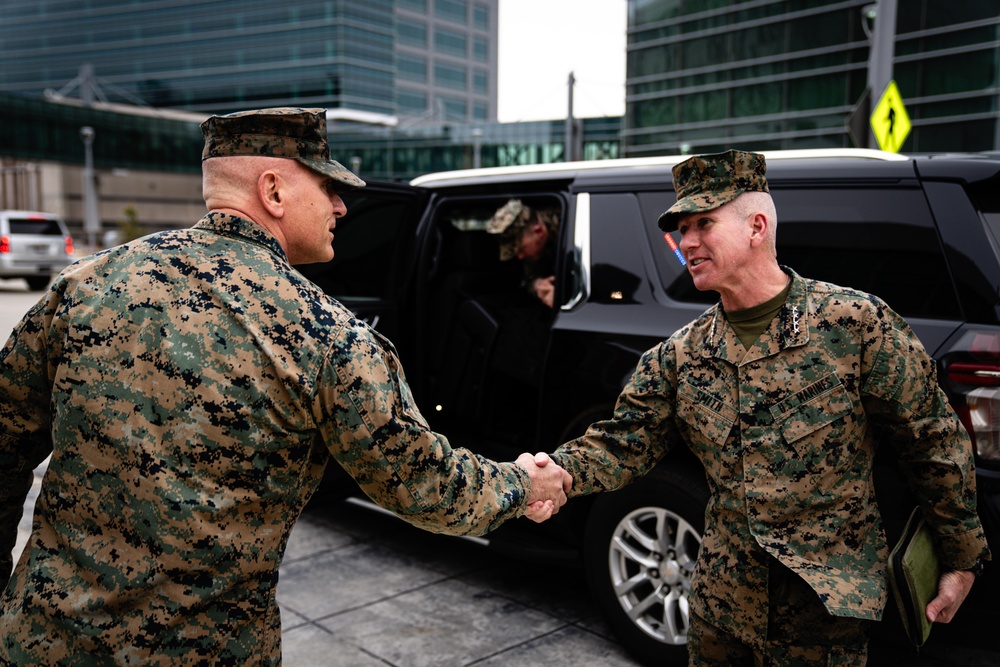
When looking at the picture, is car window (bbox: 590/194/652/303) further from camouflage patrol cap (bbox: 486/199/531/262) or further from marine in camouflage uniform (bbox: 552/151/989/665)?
marine in camouflage uniform (bbox: 552/151/989/665)

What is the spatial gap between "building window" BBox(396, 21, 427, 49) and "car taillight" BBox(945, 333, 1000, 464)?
395 ft

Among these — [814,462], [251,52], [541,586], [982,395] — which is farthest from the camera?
[251,52]

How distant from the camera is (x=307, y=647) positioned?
3662 millimetres

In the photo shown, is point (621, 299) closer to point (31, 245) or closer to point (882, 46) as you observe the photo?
point (882, 46)

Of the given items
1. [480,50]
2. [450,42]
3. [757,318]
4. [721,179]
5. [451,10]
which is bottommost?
[757,318]

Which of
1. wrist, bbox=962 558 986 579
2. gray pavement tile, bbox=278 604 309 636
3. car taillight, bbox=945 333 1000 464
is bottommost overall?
gray pavement tile, bbox=278 604 309 636

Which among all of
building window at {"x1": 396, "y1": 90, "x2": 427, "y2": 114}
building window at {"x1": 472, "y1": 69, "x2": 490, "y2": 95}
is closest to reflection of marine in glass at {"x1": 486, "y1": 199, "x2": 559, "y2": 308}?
building window at {"x1": 396, "y1": 90, "x2": 427, "y2": 114}

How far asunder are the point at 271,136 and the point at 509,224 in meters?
2.96

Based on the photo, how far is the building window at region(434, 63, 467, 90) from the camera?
125438mm

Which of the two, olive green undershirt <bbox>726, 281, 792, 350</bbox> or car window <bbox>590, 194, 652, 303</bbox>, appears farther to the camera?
car window <bbox>590, 194, 652, 303</bbox>

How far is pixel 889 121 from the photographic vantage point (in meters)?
7.18

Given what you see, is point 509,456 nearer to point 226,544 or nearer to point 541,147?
point 226,544

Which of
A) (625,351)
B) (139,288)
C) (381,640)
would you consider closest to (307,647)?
(381,640)

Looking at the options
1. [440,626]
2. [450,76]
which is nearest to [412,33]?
[450,76]
